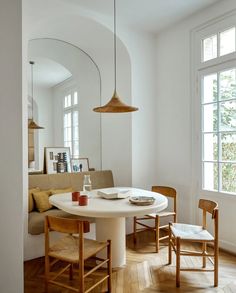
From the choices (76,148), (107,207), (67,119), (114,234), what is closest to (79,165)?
(76,148)

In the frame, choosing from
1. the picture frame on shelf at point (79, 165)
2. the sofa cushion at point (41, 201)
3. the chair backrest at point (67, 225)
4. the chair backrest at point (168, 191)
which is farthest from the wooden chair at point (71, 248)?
the picture frame on shelf at point (79, 165)

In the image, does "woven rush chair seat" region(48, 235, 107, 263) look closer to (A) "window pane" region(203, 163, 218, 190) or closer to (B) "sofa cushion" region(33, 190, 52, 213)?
(B) "sofa cushion" region(33, 190, 52, 213)

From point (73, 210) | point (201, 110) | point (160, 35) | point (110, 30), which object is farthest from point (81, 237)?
point (160, 35)

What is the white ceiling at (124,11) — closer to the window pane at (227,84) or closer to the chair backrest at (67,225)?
the window pane at (227,84)

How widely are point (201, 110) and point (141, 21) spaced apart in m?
Result: 1.45

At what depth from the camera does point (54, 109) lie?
396 cm

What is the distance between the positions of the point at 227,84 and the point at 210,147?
30.7 inches

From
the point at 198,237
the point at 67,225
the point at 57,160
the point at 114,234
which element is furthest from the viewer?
the point at 57,160

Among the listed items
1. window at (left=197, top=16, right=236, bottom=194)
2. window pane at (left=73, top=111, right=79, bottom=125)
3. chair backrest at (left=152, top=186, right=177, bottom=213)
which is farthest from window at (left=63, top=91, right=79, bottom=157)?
window at (left=197, top=16, right=236, bottom=194)

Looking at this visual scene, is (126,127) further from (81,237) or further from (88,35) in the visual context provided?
(81,237)

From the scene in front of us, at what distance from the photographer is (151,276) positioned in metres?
2.56

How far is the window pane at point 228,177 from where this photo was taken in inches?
120

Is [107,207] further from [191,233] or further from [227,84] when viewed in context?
[227,84]

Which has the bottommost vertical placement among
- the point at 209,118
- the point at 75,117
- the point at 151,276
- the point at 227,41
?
the point at 151,276
